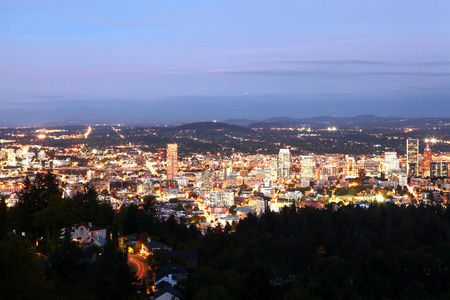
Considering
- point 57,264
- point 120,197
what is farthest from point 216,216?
point 57,264

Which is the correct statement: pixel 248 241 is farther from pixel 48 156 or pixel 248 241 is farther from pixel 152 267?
pixel 48 156

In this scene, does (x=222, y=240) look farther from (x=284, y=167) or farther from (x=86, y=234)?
(x=284, y=167)

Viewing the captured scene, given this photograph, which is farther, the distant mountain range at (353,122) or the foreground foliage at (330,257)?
the distant mountain range at (353,122)

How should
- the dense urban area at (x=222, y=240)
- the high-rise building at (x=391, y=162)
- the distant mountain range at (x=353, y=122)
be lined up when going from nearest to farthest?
the dense urban area at (x=222, y=240), the high-rise building at (x=391, y=162), the distant mountain range at (x=353, y=122)

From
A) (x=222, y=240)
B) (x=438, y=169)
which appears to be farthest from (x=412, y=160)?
(x=222, y=240)

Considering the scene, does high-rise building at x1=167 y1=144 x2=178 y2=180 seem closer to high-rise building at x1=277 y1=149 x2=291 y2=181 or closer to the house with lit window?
high-rise building at x1=277 y1=149 x2=291 y2=181

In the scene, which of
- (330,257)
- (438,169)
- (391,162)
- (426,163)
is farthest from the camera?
(391,162)

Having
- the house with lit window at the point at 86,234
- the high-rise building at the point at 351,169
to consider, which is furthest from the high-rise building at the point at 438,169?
the house with lit window at the point at 86,234

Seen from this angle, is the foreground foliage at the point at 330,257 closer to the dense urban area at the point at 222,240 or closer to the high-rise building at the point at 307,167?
the dense urban area at the point at 222,240
